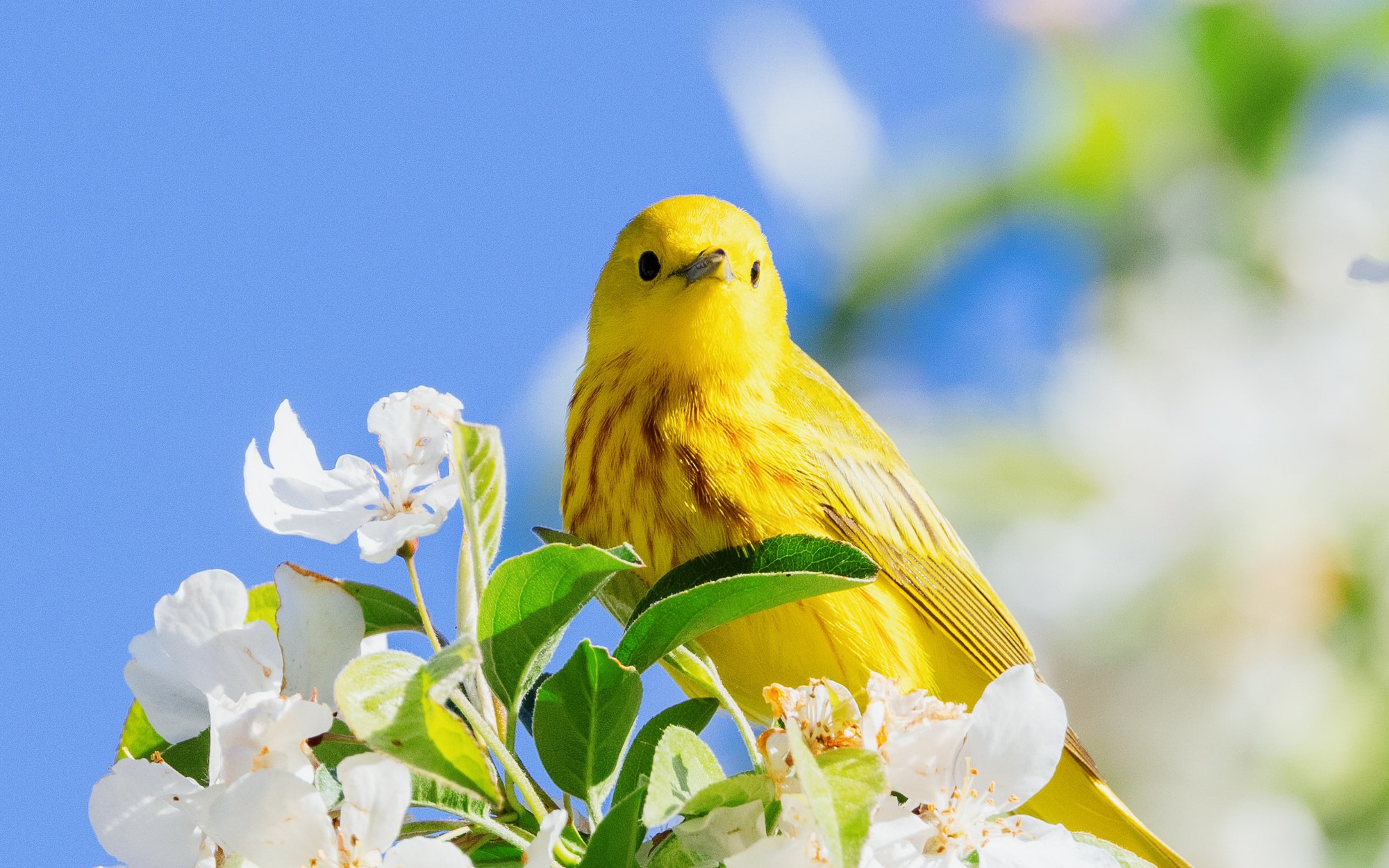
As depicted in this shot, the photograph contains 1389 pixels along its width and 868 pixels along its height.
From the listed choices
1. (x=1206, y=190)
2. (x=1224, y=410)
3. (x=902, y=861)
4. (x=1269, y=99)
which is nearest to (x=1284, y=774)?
(x=1224, y=410)

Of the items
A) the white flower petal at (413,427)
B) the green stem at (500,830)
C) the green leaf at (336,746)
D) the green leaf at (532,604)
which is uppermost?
the white flower petal at (413,427)

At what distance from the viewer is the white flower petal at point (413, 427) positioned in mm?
1469

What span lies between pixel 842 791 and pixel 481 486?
0.44m

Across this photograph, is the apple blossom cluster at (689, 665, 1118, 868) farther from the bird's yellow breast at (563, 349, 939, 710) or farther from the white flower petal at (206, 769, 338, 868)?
the bird's yellow breast at (563, 349, 939, 710)

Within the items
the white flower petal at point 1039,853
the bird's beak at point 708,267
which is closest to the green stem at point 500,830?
the white flower petal at point 1039,853

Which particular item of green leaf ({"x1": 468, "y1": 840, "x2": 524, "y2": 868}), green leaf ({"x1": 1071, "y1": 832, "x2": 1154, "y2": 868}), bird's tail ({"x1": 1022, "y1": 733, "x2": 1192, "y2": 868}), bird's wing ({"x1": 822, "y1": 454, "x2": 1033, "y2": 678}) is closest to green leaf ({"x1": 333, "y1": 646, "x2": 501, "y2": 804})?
green leaf ({"x1": 468, "y1": 840, "x2": 524, "y2": 868})

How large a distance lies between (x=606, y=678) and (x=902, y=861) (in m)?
0.34

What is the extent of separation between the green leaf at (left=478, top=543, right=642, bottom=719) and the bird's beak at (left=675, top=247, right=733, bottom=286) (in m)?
1.52

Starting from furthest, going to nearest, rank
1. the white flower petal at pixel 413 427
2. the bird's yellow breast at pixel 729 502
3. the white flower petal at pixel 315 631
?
the bird's yellow breast at pixel 729 502, the white flower petal at pixel 413 427, the white flower petal at pixel 315 631

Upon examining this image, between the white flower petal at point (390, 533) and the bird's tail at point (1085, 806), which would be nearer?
the white flower petal at point (390, 533)

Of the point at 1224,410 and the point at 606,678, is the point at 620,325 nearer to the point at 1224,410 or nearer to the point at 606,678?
the point at 606,678

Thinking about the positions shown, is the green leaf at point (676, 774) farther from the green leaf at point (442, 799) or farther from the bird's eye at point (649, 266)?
the bird's eye at point (649, 266)

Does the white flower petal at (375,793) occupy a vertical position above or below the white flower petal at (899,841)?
above

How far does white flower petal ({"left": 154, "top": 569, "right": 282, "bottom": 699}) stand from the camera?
51.2 inches
